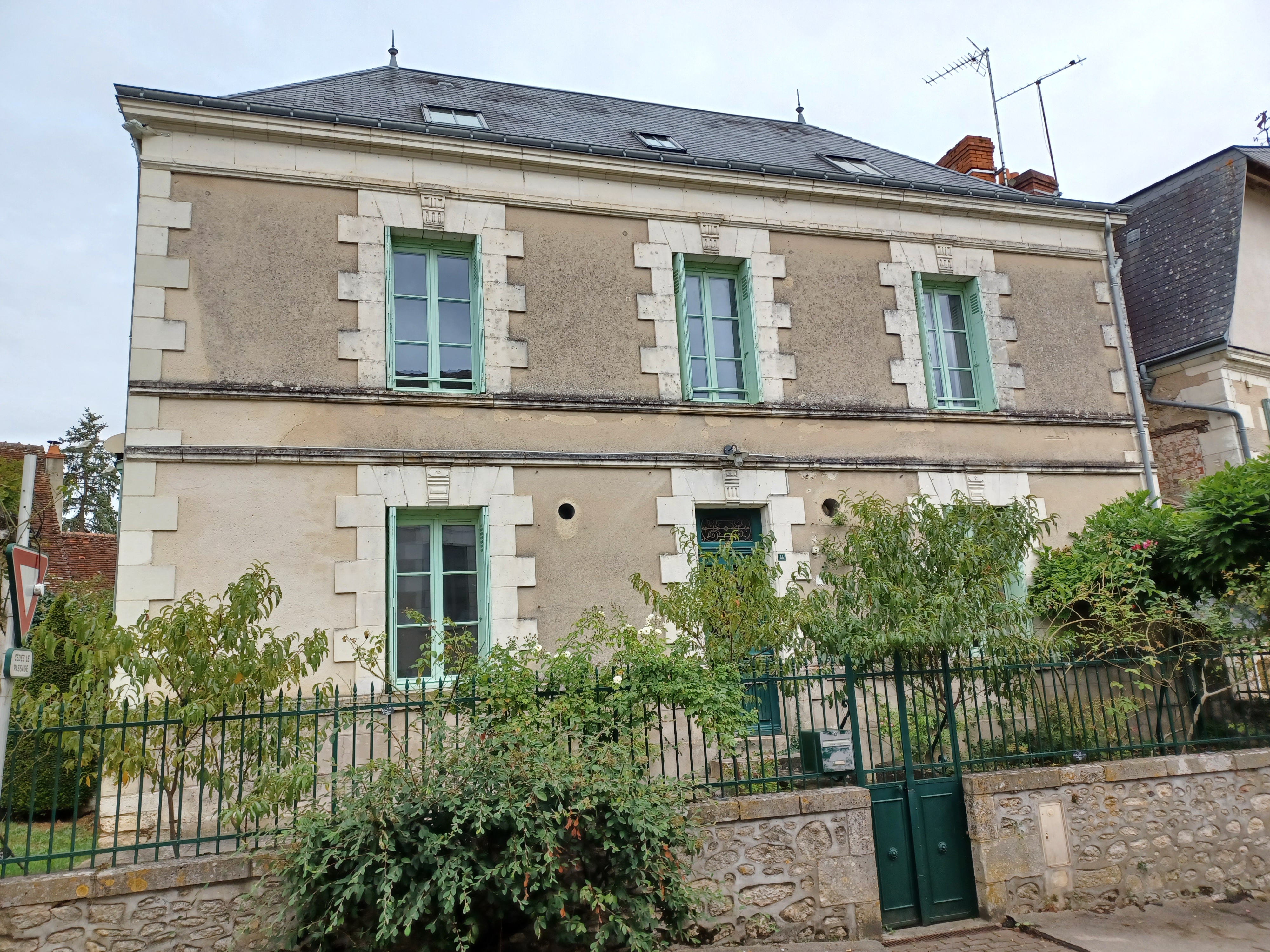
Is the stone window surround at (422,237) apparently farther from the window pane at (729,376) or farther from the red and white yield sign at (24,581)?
the red and white yield sign at (24,581)

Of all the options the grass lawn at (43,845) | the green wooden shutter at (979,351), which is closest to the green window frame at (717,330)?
the green wooden shutter at (979,351)

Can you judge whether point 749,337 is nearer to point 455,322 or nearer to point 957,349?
point 957,349

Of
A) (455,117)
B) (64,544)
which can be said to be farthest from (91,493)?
(455,117)

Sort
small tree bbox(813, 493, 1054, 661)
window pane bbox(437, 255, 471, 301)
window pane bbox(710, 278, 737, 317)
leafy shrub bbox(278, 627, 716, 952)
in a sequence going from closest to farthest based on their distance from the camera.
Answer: leafy shrub bbox(278, 627, 716, 952)
small tree bbox(813, 493, 1054, 661)
window pane bbox(437, 255, 471, 301)
window pane bbox(710, 278, 737, 317)

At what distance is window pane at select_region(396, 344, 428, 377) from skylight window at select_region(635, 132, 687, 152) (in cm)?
356

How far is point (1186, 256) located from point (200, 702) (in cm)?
1260

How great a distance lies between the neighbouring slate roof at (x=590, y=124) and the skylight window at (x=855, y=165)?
100 mm

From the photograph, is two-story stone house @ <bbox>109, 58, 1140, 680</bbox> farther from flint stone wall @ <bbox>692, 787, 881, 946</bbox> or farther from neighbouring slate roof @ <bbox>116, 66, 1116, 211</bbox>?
flint stone wall @ <bbox>692, 787, 881, 946</bbox>

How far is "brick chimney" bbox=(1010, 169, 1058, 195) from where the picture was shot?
1261cm

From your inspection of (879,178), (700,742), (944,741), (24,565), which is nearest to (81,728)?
(24,565)

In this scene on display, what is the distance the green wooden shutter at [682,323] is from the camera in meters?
8.39

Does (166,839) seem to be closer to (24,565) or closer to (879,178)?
(24,565)

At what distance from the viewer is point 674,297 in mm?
8523

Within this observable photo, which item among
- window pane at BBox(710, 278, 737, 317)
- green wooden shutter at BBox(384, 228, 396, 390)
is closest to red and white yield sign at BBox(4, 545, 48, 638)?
green wooden shutter at BBox(384, 228, 396, 390)
